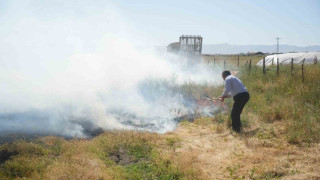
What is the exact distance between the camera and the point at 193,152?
22.3 ft

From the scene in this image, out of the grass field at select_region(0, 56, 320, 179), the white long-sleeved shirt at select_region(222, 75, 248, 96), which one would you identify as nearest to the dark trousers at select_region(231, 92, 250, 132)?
the white long-sleeved shirt at select_region(222, 75, 248, 96)

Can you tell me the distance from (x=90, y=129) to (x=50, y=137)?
1.58 metres

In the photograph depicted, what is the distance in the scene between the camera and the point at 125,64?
51.6 ft

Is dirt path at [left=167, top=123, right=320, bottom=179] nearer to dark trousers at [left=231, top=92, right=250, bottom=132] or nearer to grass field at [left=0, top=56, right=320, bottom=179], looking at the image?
grass field at [left=0, top=56, right=320, bottom=179]

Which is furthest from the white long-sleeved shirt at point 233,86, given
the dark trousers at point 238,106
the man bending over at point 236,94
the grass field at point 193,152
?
the grass field at point 193,152

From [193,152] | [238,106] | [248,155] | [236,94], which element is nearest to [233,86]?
[236,94]

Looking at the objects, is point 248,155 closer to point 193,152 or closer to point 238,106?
point 193,152

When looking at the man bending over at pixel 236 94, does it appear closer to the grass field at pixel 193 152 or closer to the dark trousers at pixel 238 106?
the dark trousers at pixel 238 106

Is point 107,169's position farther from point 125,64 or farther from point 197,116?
point 125,64

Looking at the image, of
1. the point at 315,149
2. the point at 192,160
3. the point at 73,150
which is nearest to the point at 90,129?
the point at 73,150

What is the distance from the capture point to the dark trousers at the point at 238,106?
829 cm

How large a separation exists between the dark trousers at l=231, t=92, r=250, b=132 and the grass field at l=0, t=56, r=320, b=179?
287mm

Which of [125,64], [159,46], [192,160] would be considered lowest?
[192,160]

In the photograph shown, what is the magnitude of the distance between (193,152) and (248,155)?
55.4 inches
